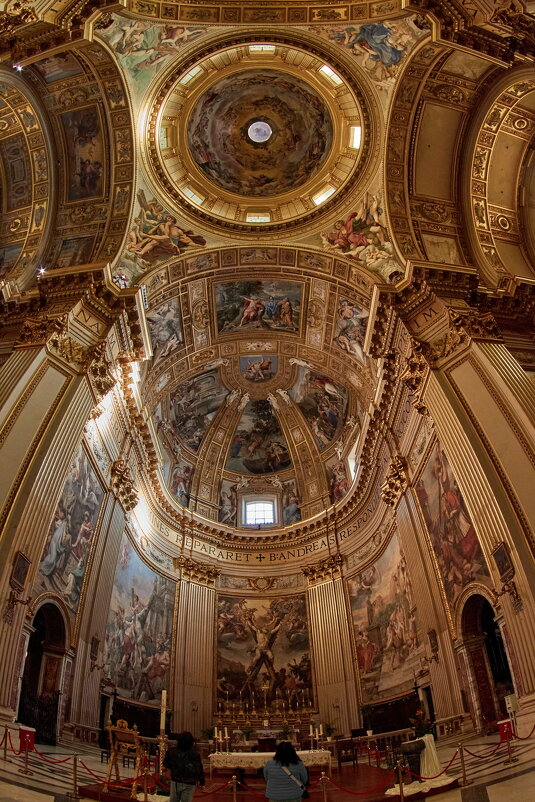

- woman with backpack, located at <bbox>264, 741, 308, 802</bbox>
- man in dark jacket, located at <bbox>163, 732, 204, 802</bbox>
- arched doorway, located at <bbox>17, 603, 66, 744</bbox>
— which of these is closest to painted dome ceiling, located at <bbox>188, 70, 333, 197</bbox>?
arched doorway, located at <bbox>17, 603, 66, 744</bbox>

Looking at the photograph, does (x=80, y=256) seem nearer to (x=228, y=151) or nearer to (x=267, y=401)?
(x=228, y=151)

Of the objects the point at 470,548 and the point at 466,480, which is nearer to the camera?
the point at 466,480

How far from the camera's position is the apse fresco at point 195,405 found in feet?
77.6

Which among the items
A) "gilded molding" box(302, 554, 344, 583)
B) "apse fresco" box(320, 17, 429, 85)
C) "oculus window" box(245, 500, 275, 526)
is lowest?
"gilded molding" box(302, 554, 344, 583)

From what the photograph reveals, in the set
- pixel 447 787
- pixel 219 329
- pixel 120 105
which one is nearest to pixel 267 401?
pixel 219 329

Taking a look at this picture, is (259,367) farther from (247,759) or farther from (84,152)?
(247,759)

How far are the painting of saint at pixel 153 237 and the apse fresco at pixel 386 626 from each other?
11.4m

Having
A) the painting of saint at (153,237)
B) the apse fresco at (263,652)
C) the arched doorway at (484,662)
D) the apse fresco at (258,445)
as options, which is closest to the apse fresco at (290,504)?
the apse fresco at (258,445)

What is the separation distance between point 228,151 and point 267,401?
10664 mm

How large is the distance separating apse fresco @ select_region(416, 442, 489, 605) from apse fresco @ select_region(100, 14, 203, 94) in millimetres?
12775

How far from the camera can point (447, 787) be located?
295 inches

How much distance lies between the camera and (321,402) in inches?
957

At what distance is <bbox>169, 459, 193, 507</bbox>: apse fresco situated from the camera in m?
23.7

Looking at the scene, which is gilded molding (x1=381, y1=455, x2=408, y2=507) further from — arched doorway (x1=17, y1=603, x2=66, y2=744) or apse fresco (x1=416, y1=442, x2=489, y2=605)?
arched doorway (x1=17, y1=603, x2=66, y2=744)
